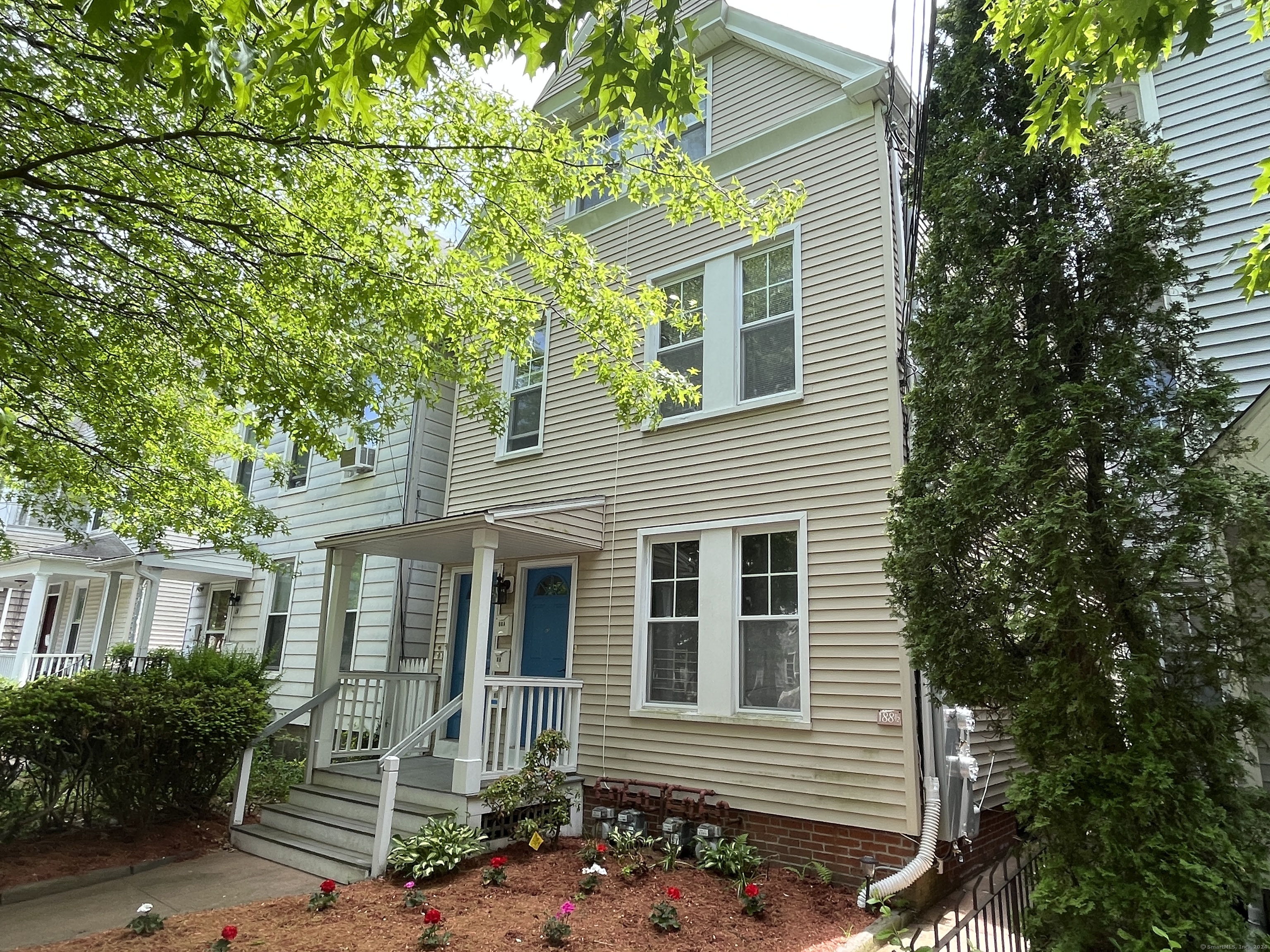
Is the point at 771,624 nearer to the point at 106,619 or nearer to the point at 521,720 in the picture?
the point at 521,720

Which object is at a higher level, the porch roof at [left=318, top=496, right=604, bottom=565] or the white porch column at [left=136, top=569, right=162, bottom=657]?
the porch roof at [left=318, top=496, right=604, bottom=565]

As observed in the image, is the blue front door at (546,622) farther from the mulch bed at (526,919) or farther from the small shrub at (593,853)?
the mulch bed at (526,919)

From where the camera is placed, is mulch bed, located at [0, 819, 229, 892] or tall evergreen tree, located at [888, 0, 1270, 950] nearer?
tall evergreen tree, located at [888, 0, 1270, 950]

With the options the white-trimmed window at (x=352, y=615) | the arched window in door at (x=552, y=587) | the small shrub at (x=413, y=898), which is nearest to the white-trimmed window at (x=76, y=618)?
the white-trimmed window at (x=352, y=615)

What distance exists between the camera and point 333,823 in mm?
7371

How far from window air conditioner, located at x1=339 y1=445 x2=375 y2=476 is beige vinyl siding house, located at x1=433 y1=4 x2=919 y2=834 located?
376cm

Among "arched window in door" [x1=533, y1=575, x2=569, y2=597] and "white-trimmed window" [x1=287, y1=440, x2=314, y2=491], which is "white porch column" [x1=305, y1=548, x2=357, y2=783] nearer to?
"arched window in door" [x1=533, y1=575, x2=569, y2=597]

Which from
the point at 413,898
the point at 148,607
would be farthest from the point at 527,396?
the point at 148,607

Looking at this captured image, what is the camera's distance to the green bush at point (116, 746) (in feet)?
23.4

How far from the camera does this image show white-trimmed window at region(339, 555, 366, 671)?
11812 mm

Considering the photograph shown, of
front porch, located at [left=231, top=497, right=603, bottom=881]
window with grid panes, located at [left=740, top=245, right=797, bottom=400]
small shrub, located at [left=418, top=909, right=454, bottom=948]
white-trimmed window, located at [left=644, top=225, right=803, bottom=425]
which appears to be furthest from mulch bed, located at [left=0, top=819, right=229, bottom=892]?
window with grid panes, located at [left=740, top=245, right=797, bottom=400]

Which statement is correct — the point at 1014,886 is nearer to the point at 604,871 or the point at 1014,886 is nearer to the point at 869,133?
the point at 604,871

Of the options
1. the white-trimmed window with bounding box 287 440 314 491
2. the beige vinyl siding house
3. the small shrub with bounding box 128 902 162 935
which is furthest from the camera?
the white-trimmed window with bounding box 287 440 314 491

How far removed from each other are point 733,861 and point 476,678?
9.28ft
